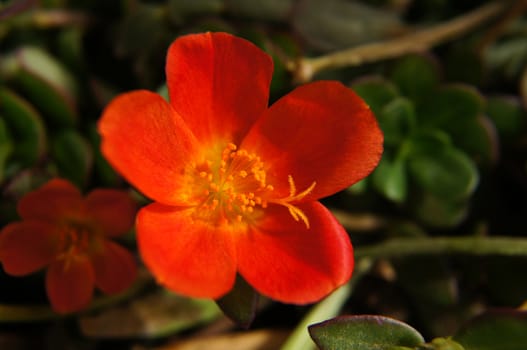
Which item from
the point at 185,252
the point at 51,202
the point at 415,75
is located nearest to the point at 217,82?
the point at 185,252

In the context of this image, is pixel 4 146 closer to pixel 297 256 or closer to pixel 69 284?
pixel 69 284

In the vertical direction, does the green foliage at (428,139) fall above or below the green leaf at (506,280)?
above

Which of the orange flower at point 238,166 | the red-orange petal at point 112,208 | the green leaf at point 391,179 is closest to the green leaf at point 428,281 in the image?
the green leaf at point 391,179

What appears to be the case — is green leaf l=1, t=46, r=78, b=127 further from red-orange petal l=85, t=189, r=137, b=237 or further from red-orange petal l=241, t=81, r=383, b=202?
red-orange petal l=241, t=81, r=383, b=202

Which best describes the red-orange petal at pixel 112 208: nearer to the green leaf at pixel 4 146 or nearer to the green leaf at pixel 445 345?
the green leaf at pixel 4 146

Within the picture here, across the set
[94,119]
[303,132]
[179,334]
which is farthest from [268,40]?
[179,334]

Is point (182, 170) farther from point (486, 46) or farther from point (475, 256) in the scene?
point (486, 46)

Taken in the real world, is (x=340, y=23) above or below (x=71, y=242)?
above
